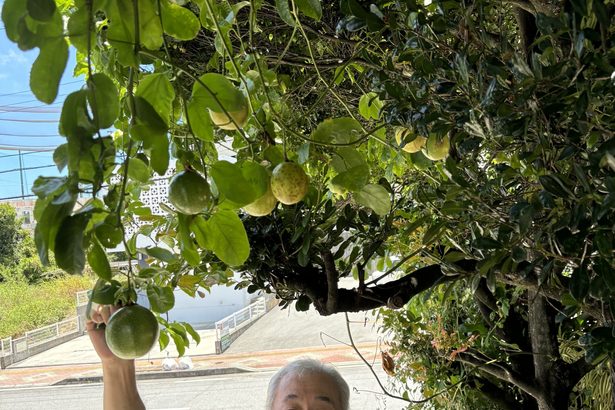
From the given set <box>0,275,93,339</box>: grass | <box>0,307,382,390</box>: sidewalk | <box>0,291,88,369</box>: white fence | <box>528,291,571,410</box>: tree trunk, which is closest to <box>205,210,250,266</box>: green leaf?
<box>528,291,571,410</box>: tree trunk

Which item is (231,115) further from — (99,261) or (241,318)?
(241,318)

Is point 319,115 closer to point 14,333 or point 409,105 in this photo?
point 409,105

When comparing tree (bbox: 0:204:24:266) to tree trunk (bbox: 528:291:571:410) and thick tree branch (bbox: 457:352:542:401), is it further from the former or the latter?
tree trunk (bbox: 528:291:571:410)

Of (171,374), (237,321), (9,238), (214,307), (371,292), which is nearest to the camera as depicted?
(371,292)

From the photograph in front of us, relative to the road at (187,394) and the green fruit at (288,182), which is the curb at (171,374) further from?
the green fruit at (288,182)

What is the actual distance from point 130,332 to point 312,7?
0.28m

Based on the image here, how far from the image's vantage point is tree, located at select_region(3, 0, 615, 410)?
267 millimetres

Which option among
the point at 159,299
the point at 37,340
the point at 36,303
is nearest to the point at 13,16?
the point at 159,299

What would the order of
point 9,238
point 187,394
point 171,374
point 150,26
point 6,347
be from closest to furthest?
1. point 150,26
2. point 187,394
3. point 171,374
4. point 9,238
5. point 6,347

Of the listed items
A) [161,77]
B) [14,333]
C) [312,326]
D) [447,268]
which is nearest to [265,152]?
[161,77]

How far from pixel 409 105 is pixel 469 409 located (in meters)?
0.97

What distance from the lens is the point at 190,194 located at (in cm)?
35

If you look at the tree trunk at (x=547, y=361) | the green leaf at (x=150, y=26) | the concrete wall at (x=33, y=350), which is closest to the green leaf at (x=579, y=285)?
the green leaf at (x=150, y=26)

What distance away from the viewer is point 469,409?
1.33 m
